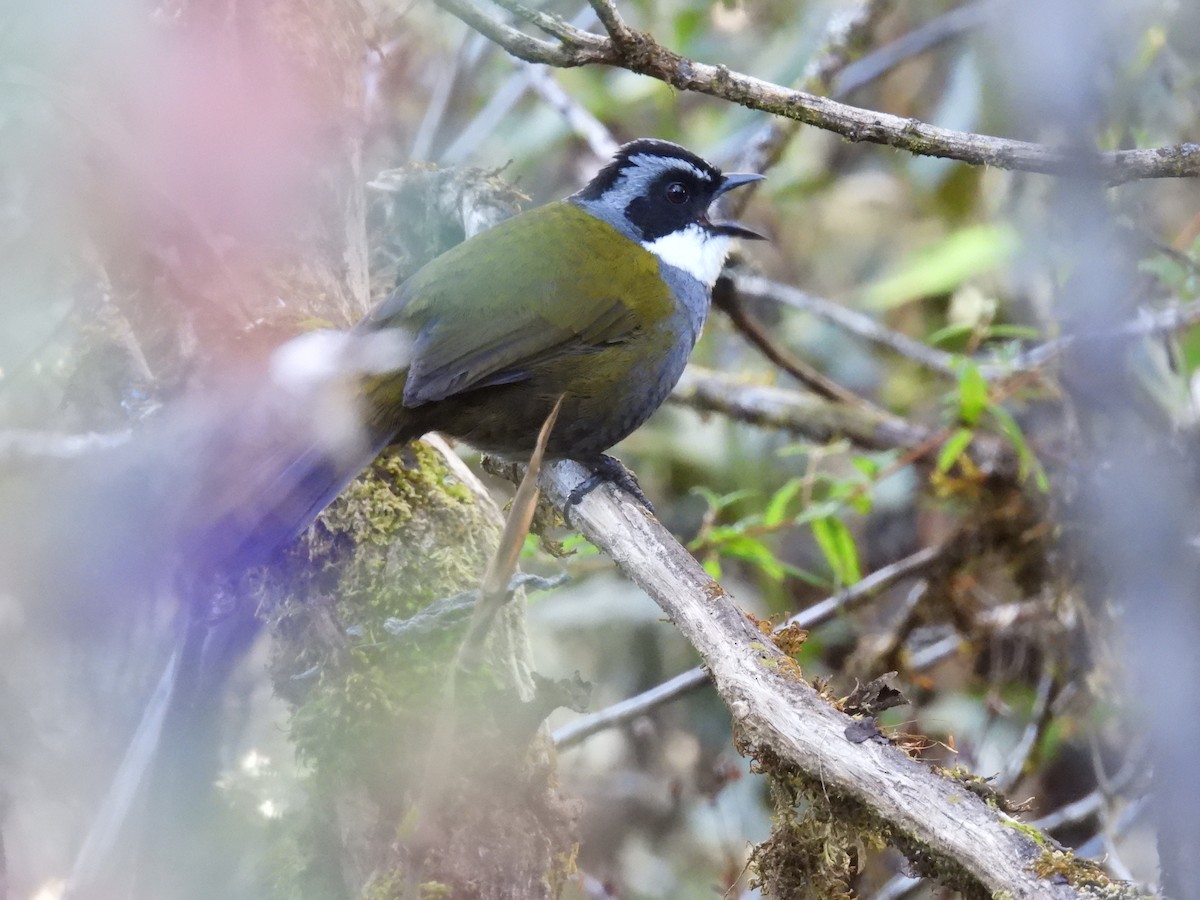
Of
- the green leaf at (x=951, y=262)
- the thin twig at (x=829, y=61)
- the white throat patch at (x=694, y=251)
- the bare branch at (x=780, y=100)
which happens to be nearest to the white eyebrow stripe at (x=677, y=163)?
the white throat patch at (x=694, y=251)

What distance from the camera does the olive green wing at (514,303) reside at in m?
2.89

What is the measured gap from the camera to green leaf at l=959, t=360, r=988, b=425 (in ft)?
11.6

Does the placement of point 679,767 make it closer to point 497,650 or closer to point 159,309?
point 497,650

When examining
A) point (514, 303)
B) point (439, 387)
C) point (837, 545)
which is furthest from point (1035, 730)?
point (439, 387)

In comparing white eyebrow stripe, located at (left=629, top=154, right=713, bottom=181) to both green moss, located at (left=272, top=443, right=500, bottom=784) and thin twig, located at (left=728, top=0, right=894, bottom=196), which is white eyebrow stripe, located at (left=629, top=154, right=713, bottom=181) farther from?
green moss, located at (left=272, top=443, right=500, bottom=784)

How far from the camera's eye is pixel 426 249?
3660 mm

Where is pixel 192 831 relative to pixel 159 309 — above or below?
below

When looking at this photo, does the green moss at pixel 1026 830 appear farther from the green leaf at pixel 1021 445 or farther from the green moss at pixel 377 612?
the green leaf at pixel 1021 445

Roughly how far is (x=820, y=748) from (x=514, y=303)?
1.54 m

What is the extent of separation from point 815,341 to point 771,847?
3.93m

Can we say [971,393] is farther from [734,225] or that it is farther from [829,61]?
[829,61]

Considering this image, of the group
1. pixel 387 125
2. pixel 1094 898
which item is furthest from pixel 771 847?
pixel 387 125

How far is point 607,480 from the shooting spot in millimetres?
2922

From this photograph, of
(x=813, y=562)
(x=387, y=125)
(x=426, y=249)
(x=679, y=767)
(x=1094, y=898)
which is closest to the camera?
(x=1094, y=898)
